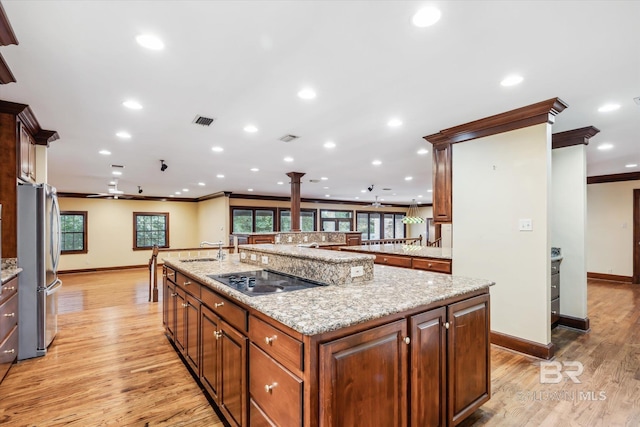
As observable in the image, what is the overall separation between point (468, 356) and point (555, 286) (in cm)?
277

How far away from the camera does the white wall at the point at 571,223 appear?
3754 mm

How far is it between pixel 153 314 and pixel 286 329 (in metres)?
4.11

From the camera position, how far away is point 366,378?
140 centimetres

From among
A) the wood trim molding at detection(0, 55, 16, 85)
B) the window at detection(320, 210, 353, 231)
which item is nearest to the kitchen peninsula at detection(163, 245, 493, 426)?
the wood trim molding at detection(0, 55, 16, 85)

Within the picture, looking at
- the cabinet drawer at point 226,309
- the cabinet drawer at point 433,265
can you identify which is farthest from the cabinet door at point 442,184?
the cabinet drawer at point 226,309

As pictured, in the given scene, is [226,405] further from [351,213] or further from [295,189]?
[351,213]

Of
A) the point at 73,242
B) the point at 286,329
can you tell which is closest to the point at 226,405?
the point at 286,329

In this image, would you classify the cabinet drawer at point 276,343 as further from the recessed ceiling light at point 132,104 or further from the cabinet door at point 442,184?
the cabinet door at point 442,184

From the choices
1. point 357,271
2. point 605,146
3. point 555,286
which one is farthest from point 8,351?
point 605,146

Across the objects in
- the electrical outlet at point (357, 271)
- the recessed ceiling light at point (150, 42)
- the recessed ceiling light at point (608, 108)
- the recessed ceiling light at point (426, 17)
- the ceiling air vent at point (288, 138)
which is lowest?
the electrical outlet at point (357, 271)

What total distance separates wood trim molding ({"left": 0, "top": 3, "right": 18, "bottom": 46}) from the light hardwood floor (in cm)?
237

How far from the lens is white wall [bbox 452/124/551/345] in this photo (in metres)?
2.96

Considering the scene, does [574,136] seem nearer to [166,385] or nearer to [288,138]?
[288,138]

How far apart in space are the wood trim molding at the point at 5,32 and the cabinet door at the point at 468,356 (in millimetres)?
2798
